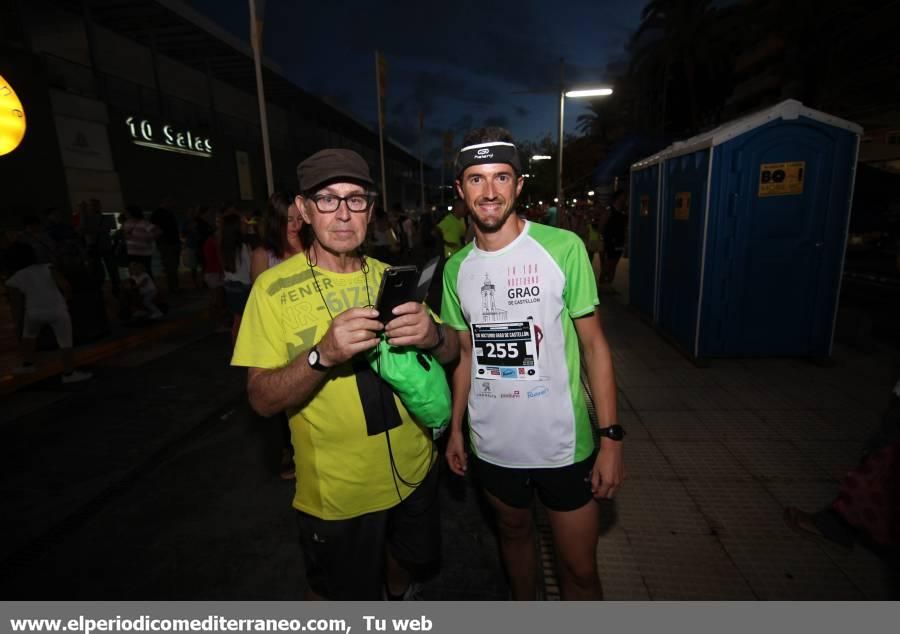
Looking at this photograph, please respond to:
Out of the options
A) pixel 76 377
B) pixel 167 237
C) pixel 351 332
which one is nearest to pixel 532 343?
pixel 351 332

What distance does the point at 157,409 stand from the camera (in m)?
5.27

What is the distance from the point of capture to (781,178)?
510 centimetres

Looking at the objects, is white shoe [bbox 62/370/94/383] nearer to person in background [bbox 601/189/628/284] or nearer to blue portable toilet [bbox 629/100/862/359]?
blue portable toilet [bbox 629/100/862/359]

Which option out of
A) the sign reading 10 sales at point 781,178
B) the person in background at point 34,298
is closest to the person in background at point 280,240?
the person in background at point 34,298

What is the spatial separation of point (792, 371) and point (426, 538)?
5273mm

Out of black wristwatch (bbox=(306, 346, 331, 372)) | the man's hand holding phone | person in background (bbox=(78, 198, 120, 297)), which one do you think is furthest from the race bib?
person in background (bbox=(78, 198, 120, 297))

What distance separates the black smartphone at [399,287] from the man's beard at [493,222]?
16.1 inches

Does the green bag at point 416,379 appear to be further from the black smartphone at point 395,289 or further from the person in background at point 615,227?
the person in background at point 615,227

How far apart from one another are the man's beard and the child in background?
911 cm

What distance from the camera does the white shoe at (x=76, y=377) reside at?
6.17 meters

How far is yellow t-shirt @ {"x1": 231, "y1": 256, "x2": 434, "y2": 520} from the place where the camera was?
1.80 m

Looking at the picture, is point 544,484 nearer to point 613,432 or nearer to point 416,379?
point 613,432
